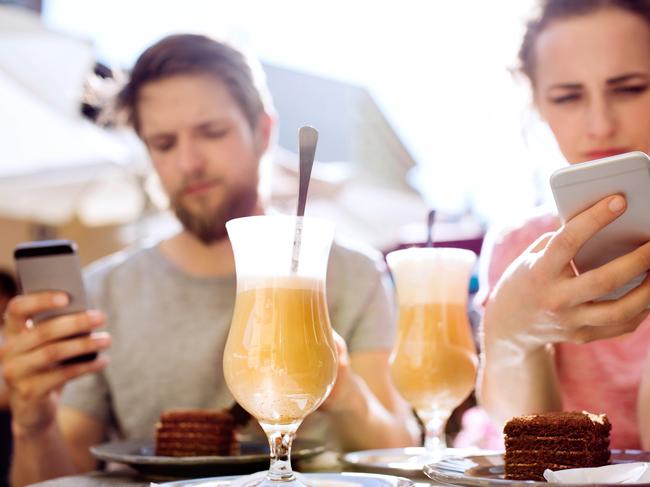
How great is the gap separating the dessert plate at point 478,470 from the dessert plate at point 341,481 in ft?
0.19

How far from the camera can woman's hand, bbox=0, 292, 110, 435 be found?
1776 mm

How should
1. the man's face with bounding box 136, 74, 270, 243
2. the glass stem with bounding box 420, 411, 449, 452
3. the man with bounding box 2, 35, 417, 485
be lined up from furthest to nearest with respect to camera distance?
A: the man's face with bounding box 136, 74, 270, 243 < the man with bounding box 2, 35, 417, 485 < the glass stem with bounding box 420, 411, 449, 452

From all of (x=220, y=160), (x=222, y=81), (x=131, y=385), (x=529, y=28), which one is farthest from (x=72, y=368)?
(x=529, y=28)

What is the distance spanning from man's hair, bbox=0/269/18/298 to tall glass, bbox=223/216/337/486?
169 inches

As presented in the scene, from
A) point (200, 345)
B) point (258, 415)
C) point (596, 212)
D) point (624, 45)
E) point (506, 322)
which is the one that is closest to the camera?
point (596, 212)

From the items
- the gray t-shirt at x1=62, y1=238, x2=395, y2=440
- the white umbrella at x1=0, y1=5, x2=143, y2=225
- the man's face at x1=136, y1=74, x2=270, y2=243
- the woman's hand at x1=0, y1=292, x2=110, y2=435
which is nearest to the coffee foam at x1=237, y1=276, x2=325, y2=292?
the woman's hand at x1=0, y1=292, x2=110, y2=435

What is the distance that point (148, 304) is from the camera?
2531 mm

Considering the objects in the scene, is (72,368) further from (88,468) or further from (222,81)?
(222,81)

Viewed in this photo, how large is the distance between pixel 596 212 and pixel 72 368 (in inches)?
52.5

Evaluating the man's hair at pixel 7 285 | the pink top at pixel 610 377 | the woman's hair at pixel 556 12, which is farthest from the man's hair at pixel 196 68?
the man's hair at pixel 7 285

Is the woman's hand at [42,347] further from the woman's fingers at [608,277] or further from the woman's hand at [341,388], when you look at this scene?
the woman's fingers at [608,277]

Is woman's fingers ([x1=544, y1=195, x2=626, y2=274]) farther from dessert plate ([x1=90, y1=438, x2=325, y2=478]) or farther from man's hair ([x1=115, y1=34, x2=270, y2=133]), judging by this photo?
man's hair ([x1=115, y1=34, x2=270, y2=133])

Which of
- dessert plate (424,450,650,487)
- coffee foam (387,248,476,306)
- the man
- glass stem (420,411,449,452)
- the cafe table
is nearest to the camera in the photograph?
dessert plate (424,450,650,487)

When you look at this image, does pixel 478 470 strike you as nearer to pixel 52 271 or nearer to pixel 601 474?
pixel 601 474
